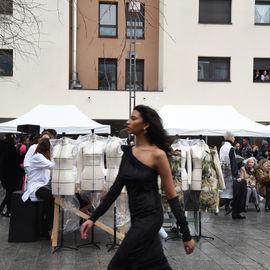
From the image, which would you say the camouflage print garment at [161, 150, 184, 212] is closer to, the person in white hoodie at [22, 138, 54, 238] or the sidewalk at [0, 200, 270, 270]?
the sidewalk at [0, 200, 270, 270]

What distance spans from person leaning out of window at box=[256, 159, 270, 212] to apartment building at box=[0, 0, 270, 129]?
32.6 feet

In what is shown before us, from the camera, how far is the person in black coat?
10336mm

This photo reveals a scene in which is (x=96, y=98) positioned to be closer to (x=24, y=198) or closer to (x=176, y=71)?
(x=176, y=71)

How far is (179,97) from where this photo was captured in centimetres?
2189

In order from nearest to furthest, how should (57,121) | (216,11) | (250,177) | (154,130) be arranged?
(154,130) < (250,177) < (57,121) < (216,11)

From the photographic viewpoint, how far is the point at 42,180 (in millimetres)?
7719

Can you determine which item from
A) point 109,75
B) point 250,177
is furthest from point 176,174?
point 109,75

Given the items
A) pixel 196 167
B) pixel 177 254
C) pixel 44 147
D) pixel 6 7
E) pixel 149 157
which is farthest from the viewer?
pixel 44 147

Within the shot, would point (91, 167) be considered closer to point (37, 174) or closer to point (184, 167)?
point (37, 174)

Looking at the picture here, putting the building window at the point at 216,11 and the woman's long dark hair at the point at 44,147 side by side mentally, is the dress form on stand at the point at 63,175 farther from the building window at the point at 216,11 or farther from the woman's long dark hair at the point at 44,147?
the building window at the point at 216,11

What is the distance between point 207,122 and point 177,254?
767 centimetres

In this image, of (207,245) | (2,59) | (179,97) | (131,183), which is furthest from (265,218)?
(2,59)

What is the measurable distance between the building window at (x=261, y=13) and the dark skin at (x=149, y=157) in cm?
2049

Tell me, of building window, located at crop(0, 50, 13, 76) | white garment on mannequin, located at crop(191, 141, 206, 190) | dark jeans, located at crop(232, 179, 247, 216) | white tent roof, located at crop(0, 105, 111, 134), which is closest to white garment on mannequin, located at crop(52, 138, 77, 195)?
white garment on mannequin, located at crop(191, 141, 206, 190)
